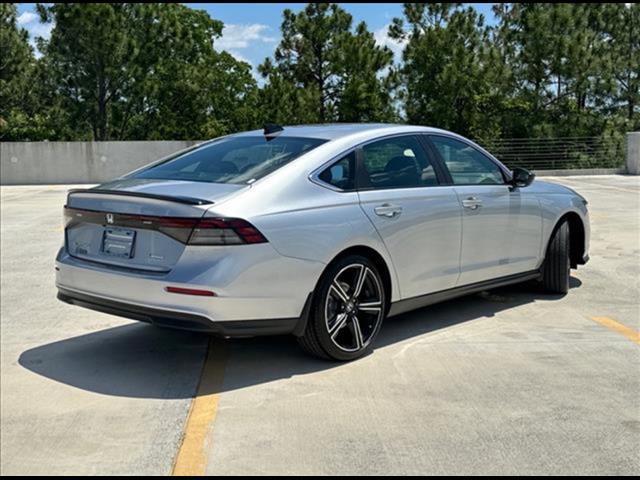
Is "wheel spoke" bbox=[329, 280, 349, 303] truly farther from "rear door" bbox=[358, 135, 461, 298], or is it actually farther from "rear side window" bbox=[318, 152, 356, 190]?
"rear side window" bbox=[318, 152, 356, 190]

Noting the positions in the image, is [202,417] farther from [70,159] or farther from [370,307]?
[70,159]

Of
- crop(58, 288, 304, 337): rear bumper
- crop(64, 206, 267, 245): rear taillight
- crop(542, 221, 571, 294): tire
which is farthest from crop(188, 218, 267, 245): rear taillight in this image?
crop(542, 221, 571, 294): tire

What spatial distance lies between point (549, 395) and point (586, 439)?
0.59 metres

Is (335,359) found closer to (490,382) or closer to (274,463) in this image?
(490,382)

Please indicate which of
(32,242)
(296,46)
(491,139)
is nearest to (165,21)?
(296,46)

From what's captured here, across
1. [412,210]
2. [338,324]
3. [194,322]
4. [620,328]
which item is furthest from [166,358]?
[620,328]

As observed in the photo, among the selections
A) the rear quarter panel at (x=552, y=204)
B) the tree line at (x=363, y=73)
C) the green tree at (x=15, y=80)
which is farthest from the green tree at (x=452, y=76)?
the rear quarter panel at (x=552, y=204)

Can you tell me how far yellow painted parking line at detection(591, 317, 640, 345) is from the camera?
17.9 feet

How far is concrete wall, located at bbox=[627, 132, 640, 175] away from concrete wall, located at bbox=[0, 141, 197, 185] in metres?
16.0

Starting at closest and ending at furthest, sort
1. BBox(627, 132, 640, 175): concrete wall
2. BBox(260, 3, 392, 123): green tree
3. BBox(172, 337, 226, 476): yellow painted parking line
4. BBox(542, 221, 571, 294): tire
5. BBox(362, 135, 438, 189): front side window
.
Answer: BBox(172, 337, 226, 476): yellow painted parking line
BBox(362, 135, 438, 189): front side window
BBox(542, 221, 571, 294): tire
BBox(627, 132, 640, 175): concrete wall
BBox(260, 3, 392, 123): green tree

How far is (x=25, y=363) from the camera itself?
4898 millimetres

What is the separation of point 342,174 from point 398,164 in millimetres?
618

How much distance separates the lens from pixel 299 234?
175 inches

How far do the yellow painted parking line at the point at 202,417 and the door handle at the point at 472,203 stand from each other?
214 cm
